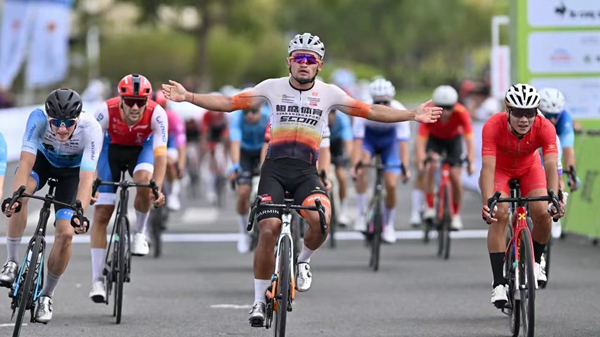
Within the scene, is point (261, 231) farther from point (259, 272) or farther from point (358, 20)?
point (358, 20)

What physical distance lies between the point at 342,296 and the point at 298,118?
3.53 metres

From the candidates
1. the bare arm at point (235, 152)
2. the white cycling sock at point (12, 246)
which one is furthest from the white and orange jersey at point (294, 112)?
the bare arm at point (235, 152)

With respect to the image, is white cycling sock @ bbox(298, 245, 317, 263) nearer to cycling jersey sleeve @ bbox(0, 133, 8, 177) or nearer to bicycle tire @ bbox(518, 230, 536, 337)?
bicycle tire @ bbox(518, 230, 536, 337)

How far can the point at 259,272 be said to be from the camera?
1045 centimetres

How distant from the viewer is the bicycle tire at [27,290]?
9953 millimetres

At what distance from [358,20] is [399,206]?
6392 cm

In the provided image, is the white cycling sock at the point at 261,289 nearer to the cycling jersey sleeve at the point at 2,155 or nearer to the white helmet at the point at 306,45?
the white helmet at the point at 306,45

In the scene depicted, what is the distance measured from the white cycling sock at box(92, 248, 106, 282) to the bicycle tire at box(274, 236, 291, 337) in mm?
2764

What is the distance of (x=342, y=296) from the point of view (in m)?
13.8

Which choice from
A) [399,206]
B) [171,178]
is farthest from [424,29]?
[171,178]

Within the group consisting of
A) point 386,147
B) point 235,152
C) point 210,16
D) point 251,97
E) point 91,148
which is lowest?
point 91,148

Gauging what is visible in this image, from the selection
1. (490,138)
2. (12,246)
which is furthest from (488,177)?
(12,246)

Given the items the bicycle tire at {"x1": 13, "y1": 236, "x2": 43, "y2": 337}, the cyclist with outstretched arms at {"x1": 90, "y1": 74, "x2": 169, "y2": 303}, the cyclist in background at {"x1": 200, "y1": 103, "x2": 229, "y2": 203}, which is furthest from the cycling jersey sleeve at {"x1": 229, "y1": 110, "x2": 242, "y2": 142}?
the cyclist in background at {"x1": 200, "y1": 103, "x2": 229, "y2": 203}

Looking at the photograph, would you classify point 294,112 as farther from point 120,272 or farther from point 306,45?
point 120,272
